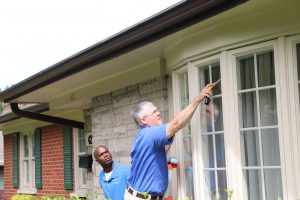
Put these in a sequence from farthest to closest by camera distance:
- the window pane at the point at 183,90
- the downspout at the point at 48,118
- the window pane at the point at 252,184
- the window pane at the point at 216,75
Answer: the downspout at the point at 48,118 < the window pane at the point at 183,90 < the window pane at the point at 216,75 < the window pane at the point at 252,184

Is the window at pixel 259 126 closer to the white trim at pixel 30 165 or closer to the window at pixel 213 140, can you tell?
the window at pixel 213 140

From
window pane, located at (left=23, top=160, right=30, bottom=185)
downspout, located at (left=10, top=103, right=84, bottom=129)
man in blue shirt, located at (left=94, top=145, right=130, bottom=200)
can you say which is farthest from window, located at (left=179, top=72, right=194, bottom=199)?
window pane, located at (left=23, top=160, right=30, bottom=185)

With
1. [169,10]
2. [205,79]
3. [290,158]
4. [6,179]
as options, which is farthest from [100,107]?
[6,179]

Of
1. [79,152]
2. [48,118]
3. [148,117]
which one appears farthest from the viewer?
[79,152]

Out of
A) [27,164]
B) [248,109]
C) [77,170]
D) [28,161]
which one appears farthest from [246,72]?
[27,164]

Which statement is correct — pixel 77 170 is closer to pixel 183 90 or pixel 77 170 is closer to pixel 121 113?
pixel 121 113

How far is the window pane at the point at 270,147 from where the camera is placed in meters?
5.17

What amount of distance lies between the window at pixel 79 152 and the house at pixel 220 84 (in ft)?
12.1

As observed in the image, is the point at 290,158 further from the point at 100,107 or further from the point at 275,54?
the point at 100,107

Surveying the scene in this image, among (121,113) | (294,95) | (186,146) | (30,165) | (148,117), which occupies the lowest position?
(30,165)

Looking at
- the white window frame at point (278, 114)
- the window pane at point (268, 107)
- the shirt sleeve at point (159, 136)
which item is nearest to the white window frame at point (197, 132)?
the white window frame at point (278, 114)

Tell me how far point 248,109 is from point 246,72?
1.15 feet

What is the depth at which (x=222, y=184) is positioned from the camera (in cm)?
561

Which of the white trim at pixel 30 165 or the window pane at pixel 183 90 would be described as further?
the white trim at pixel 30 165
